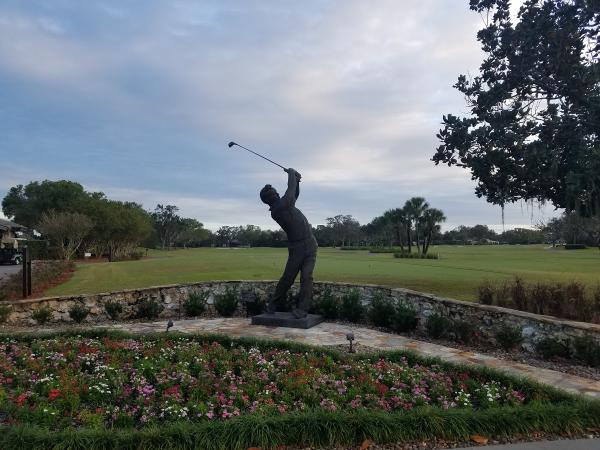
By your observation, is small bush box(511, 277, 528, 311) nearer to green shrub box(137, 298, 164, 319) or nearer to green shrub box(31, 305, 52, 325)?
green shrub box(137, 298, 164, 319)

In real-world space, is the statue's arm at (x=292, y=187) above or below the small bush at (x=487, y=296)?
above

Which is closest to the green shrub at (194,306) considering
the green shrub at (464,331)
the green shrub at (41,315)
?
the green shrub at (41,315)

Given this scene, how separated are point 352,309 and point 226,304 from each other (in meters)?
3.01

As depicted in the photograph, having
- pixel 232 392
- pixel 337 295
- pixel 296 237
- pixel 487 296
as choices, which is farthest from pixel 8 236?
pixel 232 392

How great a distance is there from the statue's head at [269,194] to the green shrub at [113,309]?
13.7 ft

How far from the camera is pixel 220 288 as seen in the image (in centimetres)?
1177

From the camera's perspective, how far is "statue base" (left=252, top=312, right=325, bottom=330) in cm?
895

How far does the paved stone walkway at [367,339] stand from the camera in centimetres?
545

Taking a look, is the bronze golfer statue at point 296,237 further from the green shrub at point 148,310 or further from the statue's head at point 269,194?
the green shrub at point 148,310

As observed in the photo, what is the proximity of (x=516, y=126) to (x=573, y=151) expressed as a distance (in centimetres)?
137

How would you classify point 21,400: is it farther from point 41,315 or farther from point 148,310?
point 148,310

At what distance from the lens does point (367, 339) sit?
804 centimetres

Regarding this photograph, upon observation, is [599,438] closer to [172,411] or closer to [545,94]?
[172,411]

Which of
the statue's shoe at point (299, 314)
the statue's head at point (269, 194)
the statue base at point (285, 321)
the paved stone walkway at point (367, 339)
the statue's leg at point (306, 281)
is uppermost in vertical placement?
the statue's head at point (269, 194)
